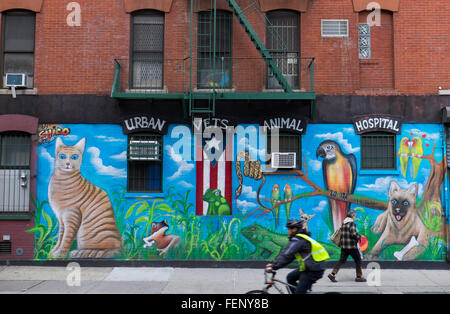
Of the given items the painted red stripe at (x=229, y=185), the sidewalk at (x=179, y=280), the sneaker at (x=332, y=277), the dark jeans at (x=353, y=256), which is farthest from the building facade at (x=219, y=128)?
the sneaker at (x=332, y=277)

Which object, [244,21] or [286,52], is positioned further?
[286,52]

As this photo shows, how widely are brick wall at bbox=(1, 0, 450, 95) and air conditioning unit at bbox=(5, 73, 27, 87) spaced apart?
0.39m

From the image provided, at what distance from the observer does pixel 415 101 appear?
1234cm

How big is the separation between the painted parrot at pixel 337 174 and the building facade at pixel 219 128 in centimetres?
5

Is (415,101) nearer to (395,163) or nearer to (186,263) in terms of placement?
(395,163)

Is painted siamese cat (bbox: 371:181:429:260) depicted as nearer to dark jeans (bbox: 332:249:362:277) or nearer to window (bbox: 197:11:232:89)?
dark jeans (bbox: 332:249:362:277)

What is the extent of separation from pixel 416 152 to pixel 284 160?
3621 mm

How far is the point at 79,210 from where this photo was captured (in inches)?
480

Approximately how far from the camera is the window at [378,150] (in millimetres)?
12336

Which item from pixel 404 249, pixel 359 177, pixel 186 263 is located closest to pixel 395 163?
pixel 359 177

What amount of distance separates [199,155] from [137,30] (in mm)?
4027

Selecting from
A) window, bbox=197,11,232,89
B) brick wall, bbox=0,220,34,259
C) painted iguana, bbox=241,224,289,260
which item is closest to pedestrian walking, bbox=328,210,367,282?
painted iguana, bbox=241,224,289,260

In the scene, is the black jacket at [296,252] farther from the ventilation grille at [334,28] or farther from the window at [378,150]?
the ventilation grille at [334,28]

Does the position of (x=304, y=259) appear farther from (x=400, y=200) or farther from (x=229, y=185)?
(x=400, y=200)
